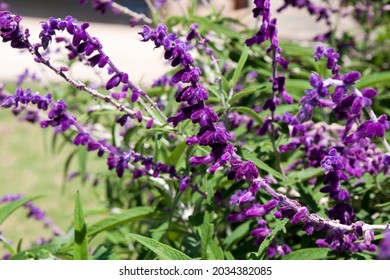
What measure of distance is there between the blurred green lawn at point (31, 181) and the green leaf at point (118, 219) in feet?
12.8

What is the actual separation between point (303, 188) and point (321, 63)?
798mm

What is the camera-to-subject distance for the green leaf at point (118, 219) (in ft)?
6.71

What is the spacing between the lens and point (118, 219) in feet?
6.82

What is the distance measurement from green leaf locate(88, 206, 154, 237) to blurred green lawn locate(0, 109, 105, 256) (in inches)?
154

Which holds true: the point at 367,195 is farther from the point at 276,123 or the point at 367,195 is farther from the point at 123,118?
the point at 123,118

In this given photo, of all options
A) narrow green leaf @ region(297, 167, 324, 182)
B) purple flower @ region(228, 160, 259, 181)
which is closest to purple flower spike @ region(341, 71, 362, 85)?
purple flower @ region(228, 160, 259, 181)

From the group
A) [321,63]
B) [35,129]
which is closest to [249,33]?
[321,63]

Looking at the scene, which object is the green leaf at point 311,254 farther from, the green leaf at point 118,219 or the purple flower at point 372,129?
the green leaf at point 118,219

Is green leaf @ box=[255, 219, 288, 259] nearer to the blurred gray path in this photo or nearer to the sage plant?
the sage plant

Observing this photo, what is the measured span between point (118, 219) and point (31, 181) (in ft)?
20.2

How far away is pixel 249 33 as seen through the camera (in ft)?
9.70

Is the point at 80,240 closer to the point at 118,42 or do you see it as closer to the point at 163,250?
the point at 163,250

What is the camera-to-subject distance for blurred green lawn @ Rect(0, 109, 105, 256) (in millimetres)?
6738

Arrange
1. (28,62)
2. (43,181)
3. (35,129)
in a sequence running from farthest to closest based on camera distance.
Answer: (28,62), (35,129), (43,181)
